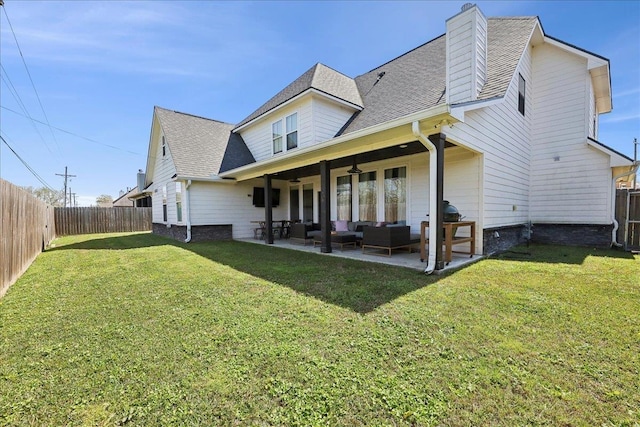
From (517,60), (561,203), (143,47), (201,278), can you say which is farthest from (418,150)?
(143,47)

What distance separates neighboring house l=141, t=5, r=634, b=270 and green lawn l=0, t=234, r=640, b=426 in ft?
7.98

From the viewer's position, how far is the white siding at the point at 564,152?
812cm

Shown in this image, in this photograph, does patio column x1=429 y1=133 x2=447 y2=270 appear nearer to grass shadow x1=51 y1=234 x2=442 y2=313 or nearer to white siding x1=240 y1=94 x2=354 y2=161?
grass shadow x1=51 y1=234 x2=442 y2=313

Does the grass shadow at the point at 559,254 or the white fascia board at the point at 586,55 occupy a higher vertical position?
the white fascia board at the point at 586,55

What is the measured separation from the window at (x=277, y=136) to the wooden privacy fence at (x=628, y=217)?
1141cm

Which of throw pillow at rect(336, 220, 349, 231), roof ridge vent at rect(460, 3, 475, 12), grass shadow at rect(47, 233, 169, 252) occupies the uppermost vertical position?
roof ridge vent at rect(460, 3, 475, 12)

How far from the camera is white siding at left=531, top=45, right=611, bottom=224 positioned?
8117 millimetres

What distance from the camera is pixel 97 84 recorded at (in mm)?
13469

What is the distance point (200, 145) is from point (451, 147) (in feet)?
36.3

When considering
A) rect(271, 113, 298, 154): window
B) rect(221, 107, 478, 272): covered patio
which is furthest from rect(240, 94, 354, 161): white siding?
rect(221, 107, 478, 272): covered patio

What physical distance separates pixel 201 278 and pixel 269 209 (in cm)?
529

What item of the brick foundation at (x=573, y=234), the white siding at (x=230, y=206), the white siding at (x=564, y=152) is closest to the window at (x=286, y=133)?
the white siding at (x=230, y=206)

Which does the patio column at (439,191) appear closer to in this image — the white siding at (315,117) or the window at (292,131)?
the white siding at (315,117)

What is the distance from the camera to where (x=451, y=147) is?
22.8ft
